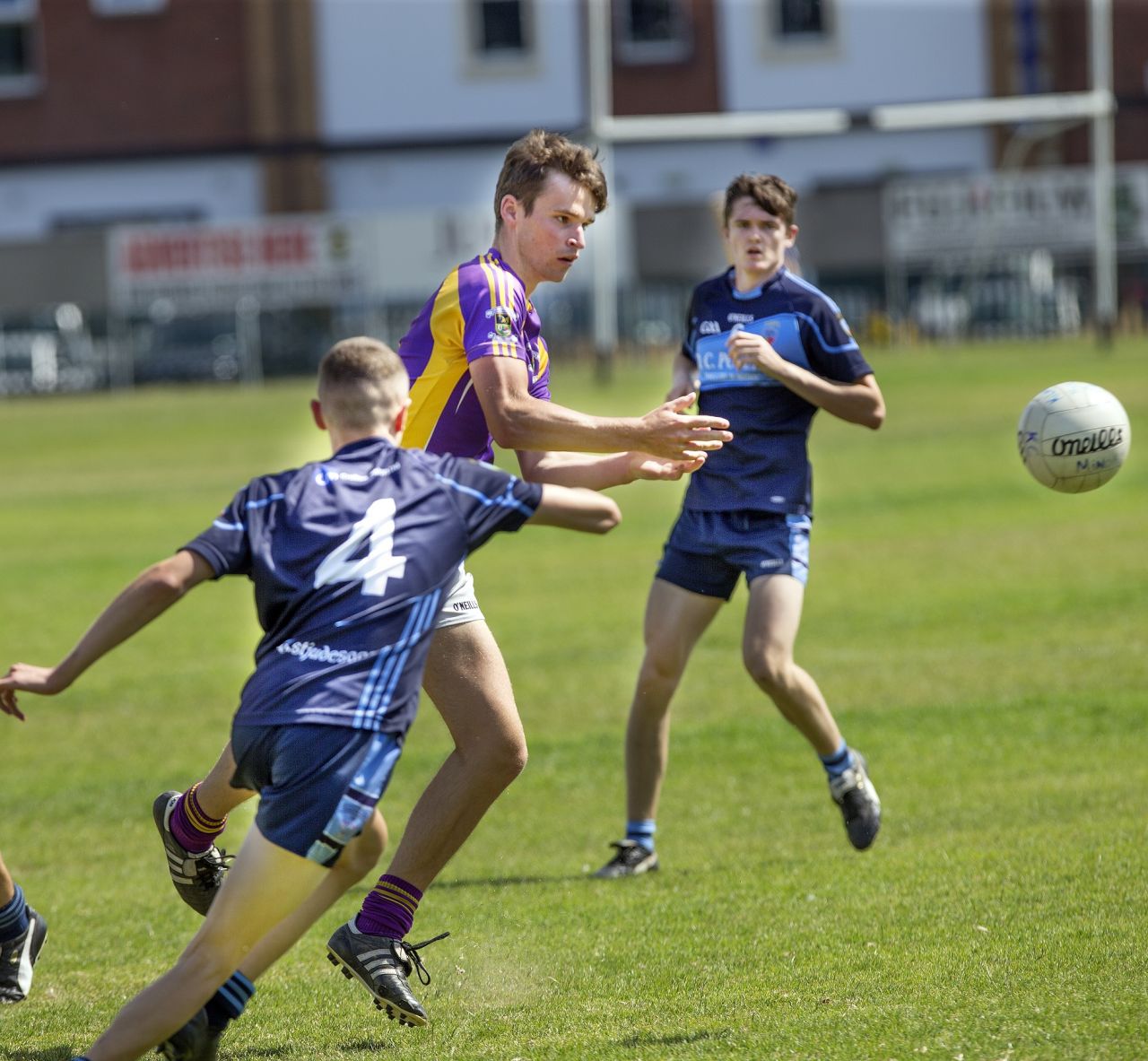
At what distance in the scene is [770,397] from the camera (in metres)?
6.97

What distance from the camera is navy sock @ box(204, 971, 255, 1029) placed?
4258 mm

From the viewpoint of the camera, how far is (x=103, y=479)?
22812mm

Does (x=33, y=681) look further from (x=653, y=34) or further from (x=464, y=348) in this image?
(x=653, y=34)

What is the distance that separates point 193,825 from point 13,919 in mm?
669

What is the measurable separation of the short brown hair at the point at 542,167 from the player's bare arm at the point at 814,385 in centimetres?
112

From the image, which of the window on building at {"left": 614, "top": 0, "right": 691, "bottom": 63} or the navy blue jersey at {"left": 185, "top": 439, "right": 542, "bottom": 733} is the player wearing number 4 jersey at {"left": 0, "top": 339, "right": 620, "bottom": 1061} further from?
the window on building at {"left": 614, "top": 0, "right": 691, "bottom": 63}

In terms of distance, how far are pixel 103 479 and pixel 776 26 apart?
21431 mm

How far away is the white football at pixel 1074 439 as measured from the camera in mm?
6406

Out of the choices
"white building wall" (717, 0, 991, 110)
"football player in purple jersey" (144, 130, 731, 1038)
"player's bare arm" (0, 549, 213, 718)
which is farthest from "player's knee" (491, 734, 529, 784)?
"white building wall" (717, 0, 991, 110)

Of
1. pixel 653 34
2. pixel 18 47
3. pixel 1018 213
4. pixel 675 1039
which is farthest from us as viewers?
pixel 18 47

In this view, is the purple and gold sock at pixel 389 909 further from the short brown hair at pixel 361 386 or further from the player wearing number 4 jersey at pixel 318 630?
the short brown hair at pixel 361 386

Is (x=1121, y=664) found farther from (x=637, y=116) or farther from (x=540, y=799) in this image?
(x=637, y=116)

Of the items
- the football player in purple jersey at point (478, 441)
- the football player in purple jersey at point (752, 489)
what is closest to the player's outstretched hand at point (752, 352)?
the football player in purple jersey at point (752, 489)

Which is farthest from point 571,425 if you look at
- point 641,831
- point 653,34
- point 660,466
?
point 653,34
